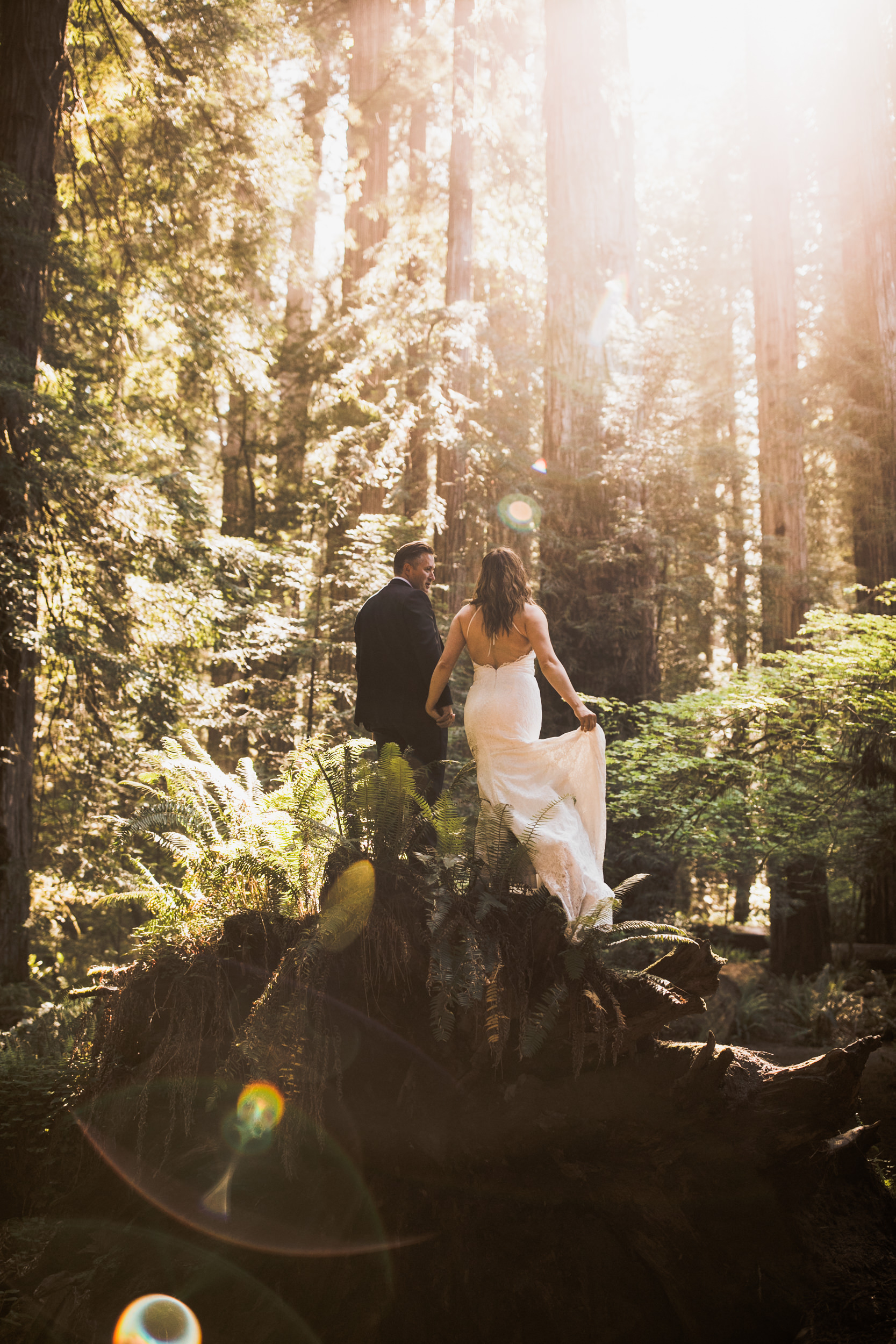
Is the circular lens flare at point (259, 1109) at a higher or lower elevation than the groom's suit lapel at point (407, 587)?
lower

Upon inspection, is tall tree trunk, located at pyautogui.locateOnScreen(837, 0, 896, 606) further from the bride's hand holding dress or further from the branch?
the branch

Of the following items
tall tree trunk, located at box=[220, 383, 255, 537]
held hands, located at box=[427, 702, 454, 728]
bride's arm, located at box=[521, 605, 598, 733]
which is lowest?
held hands, located at box=[427, 702, 454, 728]

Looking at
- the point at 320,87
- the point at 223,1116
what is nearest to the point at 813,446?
the point at 223,1116

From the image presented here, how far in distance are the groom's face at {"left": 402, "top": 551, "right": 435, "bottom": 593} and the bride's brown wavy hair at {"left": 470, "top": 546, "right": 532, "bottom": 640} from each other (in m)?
0.74

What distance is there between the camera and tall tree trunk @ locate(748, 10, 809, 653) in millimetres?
10727

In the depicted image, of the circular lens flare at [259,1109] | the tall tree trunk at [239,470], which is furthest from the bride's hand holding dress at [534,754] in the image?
the tall tree trunk at [239,470]

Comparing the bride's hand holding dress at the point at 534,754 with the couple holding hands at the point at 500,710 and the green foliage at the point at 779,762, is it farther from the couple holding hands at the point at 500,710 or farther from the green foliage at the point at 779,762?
the green foliage at the point at 779,762

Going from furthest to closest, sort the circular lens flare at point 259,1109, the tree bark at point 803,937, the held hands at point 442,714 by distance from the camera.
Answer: the tree bark at point 803,937 < the held hands at point 442,714 < the circular lens flare at point 259,1109

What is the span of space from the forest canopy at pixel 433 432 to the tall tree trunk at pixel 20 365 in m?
0.04

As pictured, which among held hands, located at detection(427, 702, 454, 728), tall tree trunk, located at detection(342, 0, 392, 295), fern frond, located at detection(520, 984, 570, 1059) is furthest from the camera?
tall tree trunk, located at detection(342, 0, 392, 295)

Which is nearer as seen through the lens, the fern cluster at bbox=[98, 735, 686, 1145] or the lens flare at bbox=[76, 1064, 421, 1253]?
the fern cluster at bbox=[98, 735, 686, 1145]

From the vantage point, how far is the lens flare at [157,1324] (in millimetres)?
Result: 4172

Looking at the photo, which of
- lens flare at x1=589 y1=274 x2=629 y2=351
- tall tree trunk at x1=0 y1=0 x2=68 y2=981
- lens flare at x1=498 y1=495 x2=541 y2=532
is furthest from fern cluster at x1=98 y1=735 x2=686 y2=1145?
lens flare at x1=589 y1=274 x2=629 y2=351

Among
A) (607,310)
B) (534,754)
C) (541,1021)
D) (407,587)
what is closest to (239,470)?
(607,310)
